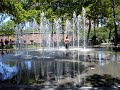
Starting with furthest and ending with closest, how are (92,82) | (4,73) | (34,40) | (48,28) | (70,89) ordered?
1. (34,40)
2. (48,28)
3. (4,73)
4. (92,82)
5. (70,89)

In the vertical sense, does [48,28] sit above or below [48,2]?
below

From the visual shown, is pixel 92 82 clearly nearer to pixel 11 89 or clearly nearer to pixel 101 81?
pixel 101 81

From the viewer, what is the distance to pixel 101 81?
1148cm

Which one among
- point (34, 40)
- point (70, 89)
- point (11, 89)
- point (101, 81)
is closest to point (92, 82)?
point (101, 81)

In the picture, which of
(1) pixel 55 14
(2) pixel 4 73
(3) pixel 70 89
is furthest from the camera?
(1) pixel 55 14

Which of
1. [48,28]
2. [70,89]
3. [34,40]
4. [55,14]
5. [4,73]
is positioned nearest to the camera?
[70,89]

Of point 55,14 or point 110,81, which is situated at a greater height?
point 55,14

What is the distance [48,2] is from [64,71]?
33.2 meters

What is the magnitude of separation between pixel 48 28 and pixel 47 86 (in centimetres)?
3810

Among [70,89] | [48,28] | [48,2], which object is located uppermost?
[48,2]

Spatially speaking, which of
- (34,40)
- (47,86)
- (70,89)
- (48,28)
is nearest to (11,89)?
(47,86)

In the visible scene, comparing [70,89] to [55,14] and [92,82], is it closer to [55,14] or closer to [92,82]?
[92,82]

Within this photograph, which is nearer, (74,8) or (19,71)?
(19,71)

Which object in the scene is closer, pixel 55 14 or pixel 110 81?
pixel 110 81
